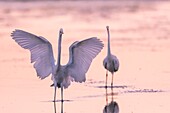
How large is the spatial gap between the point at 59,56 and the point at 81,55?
466 millimetres

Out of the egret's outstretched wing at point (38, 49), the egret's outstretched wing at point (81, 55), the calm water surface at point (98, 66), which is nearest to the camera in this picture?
the egret's outstretched wing at point (81, 55)

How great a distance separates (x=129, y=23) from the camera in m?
37.5

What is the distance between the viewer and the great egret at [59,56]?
46.9 ft

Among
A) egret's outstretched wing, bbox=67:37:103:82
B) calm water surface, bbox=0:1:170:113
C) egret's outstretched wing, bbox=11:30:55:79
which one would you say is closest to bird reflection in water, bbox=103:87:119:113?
calm water surface, bbox=0:1:170:113

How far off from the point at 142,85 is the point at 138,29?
1712 cm

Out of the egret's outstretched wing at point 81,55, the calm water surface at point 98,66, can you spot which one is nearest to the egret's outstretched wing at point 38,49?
the egret's outstretched wing at point 81,55

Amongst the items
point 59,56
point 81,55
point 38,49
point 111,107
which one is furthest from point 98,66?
point 59,56

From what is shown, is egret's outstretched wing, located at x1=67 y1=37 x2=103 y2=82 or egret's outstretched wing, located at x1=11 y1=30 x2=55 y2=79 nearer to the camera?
egret's outstretched wing, located at x1=67 y1=37 x2=103 y2=82

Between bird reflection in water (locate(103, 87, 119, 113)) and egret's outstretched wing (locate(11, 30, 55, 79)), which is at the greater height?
egret's outstretched wing (locate(11, 30, 55, 79))

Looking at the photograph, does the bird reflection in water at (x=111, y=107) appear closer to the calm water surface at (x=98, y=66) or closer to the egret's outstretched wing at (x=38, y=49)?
the calm water surface at (x=98, y=66)

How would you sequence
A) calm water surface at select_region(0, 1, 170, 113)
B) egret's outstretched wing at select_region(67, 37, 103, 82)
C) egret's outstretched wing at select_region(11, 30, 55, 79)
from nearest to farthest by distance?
1. egret's outstretched wing at select_region(67, 37, 103, 82)
2. egret's outstretched wing at select_region(11, 30, 55, 79)
3. calm water surface at select_region(0, 1, 170, 113)

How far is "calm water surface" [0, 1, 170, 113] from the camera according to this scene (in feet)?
48.8

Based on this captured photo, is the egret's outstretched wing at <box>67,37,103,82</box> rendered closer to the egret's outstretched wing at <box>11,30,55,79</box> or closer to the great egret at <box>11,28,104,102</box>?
the great egret at <box>11,28,104,102</box>

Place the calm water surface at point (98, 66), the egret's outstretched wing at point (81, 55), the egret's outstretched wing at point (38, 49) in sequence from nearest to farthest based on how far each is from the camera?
the egret's outstretched wing at point (81, 55)
the egret's outstretched wing at point (38, 49)
the calm water surface at point (98, 66)
